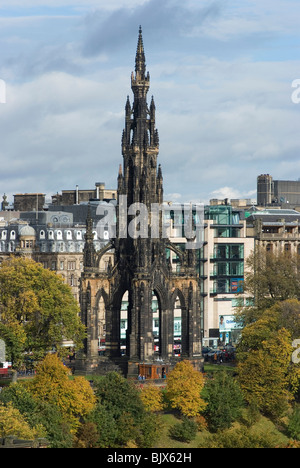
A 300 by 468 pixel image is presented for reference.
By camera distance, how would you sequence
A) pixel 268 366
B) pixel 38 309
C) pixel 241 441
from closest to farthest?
pixel 241 441 → pixel 268 366 → pixel 38 309

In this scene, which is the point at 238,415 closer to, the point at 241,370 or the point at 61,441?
the point at 241,370

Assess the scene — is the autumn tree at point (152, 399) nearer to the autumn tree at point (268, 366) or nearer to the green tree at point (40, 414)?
the autumn tree at point (268, 366)

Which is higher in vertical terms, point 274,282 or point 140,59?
point 140,59

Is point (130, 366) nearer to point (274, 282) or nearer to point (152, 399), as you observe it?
point (152, 399)

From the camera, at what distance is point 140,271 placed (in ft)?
489

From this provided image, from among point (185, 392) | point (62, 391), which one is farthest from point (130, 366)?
point (62, 391)

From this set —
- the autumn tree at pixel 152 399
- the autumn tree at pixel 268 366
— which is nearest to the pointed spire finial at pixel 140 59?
the autumn tree at pixel 268 366

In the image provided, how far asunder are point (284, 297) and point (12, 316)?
137 ft

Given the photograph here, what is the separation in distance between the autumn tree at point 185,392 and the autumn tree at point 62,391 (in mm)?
9627

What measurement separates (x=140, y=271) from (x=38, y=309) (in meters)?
11.6

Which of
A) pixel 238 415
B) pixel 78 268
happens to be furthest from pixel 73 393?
pixel 78 268

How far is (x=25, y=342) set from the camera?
146125 mm

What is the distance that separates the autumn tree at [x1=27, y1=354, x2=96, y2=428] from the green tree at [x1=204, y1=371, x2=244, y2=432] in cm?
1249

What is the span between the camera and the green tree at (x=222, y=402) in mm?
131750
